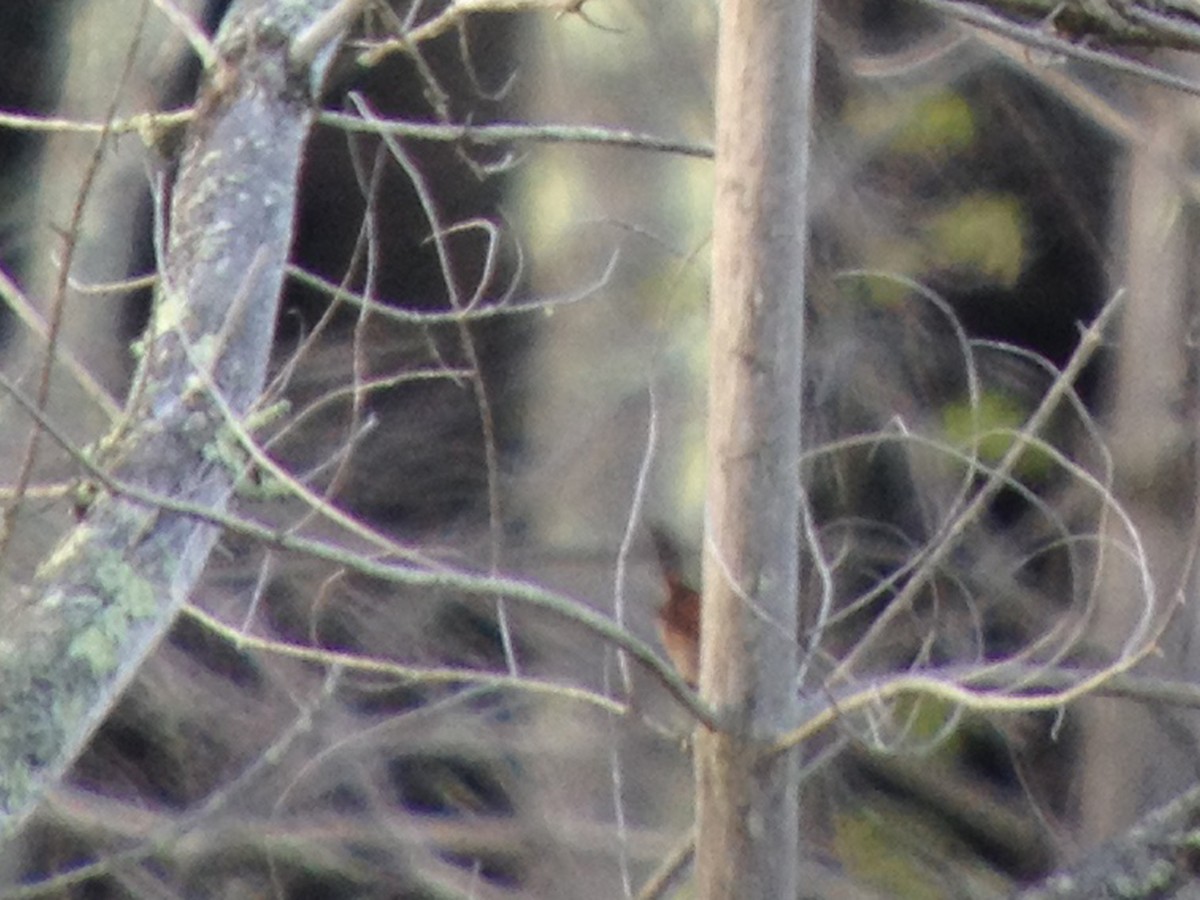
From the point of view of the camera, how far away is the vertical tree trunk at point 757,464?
185 centimetres

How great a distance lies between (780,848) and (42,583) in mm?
861

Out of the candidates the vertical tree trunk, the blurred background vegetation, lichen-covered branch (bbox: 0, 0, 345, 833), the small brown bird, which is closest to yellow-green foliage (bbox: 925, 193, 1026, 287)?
the blurred background vegetation

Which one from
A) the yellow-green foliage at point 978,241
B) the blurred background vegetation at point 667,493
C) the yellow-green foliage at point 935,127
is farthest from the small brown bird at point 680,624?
the yellow-green foliage at point 935,127

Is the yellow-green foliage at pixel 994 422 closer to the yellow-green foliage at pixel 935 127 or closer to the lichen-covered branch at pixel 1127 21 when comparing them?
the yellow-green foliage at pixel 935 127

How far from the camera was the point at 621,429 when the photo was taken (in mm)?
4062

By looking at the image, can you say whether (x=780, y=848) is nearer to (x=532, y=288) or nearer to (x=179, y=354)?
(x=179, y=354)

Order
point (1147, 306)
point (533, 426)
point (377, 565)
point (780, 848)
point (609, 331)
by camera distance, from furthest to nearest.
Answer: point (533, 426) < point (609, 331) < point (1147, 306) < point (780, 848) < point (377, 565)

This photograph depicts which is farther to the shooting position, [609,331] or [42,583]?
[609,331]

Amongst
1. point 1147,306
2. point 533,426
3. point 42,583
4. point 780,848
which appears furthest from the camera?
point 533,426

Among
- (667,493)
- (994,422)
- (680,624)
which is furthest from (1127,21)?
(667,493)

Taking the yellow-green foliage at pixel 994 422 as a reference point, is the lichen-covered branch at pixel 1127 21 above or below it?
above

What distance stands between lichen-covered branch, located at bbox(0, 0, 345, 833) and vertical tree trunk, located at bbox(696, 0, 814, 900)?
1.83 feet

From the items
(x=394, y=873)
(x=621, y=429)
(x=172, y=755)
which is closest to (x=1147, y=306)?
(x=621, y=429)

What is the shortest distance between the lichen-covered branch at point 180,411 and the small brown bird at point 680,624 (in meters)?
0.61
